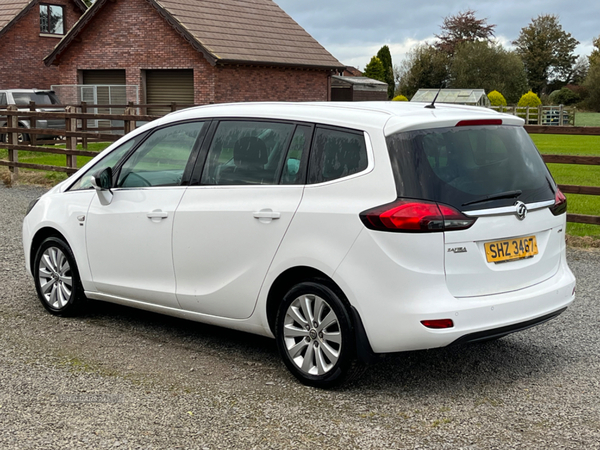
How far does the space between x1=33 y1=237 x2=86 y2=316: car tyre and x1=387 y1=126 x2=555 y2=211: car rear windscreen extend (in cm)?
307

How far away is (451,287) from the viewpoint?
4656mm

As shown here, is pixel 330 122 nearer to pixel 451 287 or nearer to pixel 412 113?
pixel 412 113

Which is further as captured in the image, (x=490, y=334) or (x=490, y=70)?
(x=490, y=70)

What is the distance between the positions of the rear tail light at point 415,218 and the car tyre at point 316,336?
54 cm

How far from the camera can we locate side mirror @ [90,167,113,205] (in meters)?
6.15

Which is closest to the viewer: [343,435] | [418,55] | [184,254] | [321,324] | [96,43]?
[343,435]

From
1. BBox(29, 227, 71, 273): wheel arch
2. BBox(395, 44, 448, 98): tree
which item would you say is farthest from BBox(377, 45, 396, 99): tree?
BBox(29, 227, 71, 273): wheel arch

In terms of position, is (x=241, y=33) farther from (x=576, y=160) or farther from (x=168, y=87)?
(x=576, y=160)

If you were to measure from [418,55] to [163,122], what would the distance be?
83068mm

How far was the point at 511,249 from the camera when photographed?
4910 millimetres

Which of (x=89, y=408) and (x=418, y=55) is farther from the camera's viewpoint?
(x=418, y=55)

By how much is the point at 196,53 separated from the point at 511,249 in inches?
1148

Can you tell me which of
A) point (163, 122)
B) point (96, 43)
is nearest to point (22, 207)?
point (163, 122)

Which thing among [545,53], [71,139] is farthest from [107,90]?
[545,53]
